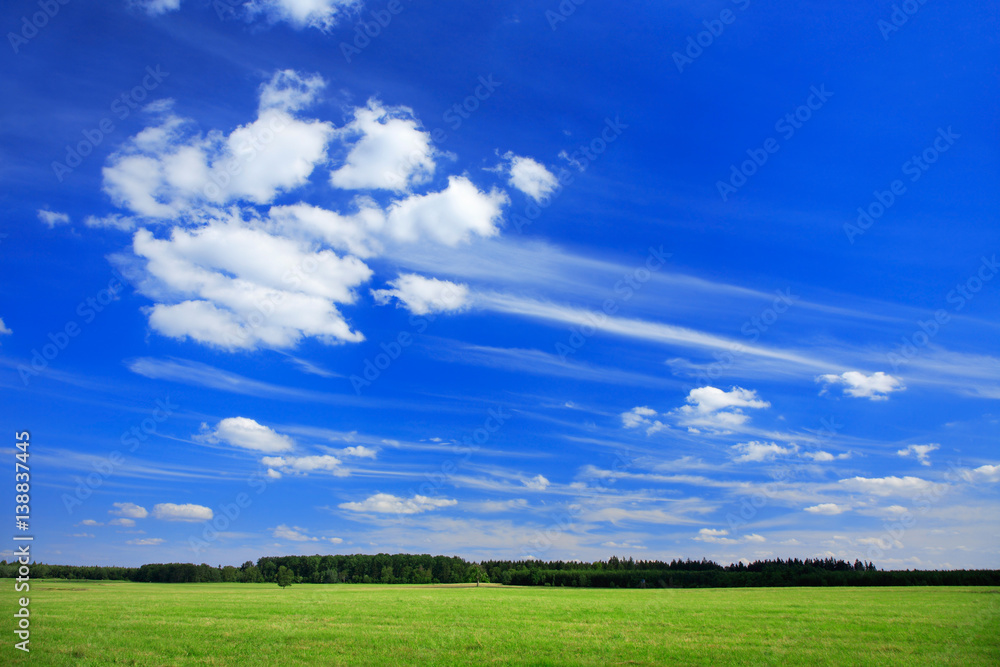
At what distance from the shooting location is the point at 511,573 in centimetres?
13900

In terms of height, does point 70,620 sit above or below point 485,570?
above

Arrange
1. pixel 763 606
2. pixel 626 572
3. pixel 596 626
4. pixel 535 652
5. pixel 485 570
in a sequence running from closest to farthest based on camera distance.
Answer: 1. pixel 535 652
2. pixel 596 626
3. pixel 763 606
4. pixel 626 572
5. pixel 485 570

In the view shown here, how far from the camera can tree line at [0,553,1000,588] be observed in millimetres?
97569

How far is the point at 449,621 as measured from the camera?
33781 mm

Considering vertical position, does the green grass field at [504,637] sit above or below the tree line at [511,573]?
above

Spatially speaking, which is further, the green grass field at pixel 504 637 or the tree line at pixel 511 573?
the tree line at pixel 511 573

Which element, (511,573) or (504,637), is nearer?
(504,637)

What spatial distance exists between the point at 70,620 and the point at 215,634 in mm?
12439

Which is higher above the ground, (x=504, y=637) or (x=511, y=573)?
(x=504, y=637)

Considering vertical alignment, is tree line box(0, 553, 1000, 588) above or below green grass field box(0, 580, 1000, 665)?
below

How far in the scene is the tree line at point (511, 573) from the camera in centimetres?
9757

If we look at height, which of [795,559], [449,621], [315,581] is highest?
[449,621]

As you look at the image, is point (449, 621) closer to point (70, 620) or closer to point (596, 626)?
point (596, 626)

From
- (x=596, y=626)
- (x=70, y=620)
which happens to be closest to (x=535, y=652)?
(x=596, y=626)
